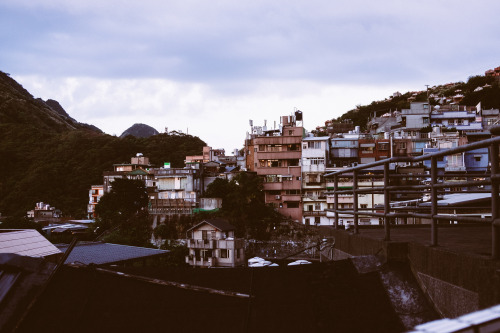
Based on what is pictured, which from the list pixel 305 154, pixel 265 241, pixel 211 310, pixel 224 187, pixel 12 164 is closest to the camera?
pixel 211 310

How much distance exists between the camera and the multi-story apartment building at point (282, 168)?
155 ft

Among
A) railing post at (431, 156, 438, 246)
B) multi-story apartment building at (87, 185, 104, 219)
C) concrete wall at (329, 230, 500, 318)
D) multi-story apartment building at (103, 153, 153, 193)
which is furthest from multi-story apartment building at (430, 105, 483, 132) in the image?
railing post at (431, 156, 438, 246)

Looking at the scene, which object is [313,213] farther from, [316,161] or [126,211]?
[126,211]

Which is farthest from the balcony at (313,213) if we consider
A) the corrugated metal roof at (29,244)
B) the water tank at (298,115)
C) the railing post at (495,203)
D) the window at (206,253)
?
the railing post at (495,203)

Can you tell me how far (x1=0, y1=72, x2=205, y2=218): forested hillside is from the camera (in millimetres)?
68312

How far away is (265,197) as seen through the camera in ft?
156

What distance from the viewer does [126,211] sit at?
51.1m

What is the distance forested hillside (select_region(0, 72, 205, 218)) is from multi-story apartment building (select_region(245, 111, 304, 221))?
2931 centimetres

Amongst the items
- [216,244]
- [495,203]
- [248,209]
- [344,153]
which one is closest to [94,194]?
[248,209]

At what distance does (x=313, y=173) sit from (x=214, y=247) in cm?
1590

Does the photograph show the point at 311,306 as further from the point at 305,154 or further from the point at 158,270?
the point at 305,154

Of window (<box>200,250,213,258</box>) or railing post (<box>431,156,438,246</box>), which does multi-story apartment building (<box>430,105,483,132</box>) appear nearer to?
window (<box>200,250,213,258</box>)

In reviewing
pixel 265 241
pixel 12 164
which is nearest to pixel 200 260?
pixel 265 241

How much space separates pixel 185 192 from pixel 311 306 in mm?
50401
